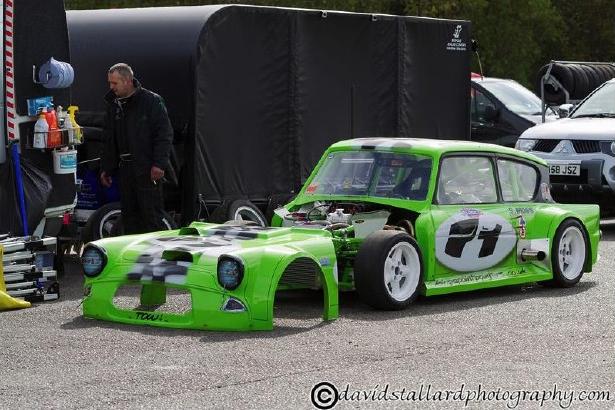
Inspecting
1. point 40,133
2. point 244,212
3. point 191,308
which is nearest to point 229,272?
point 191,308

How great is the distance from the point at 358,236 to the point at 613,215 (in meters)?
7.83

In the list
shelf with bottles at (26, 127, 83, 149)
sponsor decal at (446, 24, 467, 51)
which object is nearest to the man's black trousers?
shelf with bottles at (26, 127, 83, 149)

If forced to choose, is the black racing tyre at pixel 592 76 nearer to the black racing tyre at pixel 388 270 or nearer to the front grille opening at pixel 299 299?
the front grille opening at pixel 299 299

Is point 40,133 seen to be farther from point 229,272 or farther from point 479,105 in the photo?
point 479,105

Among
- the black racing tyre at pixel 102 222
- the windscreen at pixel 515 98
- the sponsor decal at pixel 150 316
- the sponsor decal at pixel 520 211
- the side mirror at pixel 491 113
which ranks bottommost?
the sponsor decal at pixel 150 316

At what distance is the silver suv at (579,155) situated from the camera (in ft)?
54.4

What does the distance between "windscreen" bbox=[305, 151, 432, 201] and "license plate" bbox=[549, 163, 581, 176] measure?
5467 millimetres

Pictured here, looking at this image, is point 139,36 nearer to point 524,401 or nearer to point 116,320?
point 116,320

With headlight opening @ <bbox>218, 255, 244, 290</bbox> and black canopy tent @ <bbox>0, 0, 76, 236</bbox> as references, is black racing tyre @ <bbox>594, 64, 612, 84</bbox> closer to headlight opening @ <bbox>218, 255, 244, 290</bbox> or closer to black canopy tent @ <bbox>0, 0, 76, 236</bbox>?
black canopy tent @ <bbox>0, 0, 76, 236</bbox>

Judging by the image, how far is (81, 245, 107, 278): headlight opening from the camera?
10.3m

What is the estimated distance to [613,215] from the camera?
18.1m

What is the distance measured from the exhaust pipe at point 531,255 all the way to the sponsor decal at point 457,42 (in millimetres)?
5692

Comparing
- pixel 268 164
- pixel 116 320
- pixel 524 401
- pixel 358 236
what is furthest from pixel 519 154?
pixel 524 401

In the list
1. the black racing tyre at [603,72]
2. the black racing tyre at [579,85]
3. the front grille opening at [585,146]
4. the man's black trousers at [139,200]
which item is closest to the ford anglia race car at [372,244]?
the man's black trousers at [139,200]
